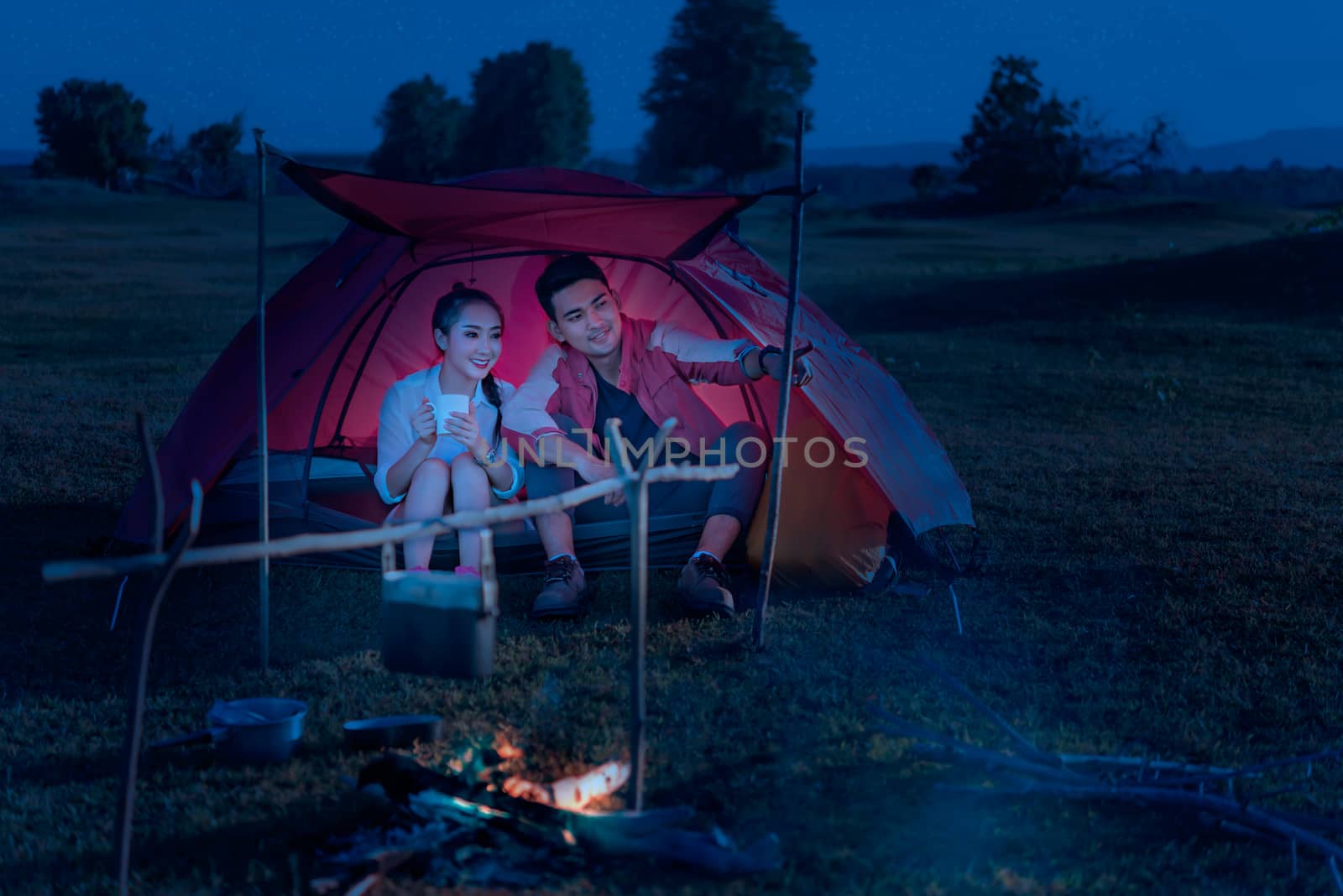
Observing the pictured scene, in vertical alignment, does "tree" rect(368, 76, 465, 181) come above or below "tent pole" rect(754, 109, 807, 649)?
above

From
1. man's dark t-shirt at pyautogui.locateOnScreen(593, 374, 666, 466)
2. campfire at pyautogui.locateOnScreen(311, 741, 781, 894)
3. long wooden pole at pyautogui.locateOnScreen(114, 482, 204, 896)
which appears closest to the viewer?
long wooden pole at pyautogui.locateOnScreen(114, 482, 204, 896)

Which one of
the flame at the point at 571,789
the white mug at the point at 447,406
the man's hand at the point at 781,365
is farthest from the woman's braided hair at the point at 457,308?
the flame at the point at 571,789

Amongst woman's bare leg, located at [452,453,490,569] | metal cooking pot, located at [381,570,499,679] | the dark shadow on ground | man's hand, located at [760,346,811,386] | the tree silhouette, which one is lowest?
metal cooking pot, located at [381,570,499,679]

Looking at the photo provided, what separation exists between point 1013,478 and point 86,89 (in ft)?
164

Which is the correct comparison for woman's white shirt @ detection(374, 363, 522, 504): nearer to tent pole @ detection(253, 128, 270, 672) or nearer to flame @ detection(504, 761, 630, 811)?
tent pole @ detection(253, 128, 270, 672)

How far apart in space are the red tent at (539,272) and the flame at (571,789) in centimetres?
189

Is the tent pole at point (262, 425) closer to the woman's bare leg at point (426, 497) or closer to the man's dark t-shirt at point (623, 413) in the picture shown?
the woman's bare leg at point (426, 497)

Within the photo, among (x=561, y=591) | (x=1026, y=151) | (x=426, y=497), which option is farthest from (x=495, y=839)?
(x=1026, y=151)

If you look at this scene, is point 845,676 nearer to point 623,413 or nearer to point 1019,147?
point 623,413

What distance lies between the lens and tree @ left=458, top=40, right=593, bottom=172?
2360 inches

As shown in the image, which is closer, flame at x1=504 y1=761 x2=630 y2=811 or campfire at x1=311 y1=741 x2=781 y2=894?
campfire at x1=311 y1=741 x2=781 y2=894

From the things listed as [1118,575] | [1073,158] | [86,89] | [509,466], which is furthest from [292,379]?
[86,89]

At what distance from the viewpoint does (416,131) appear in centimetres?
Answer: 5656

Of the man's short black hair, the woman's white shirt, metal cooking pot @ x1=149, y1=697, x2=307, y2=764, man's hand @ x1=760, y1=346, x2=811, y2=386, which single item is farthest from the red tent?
metal cooking pot @ x1=149, y1=697, x2=307, y2=764
